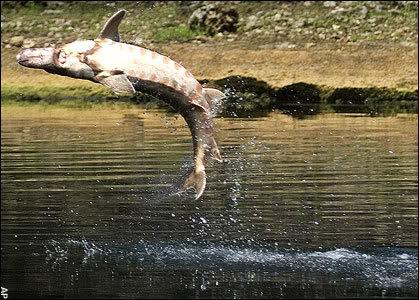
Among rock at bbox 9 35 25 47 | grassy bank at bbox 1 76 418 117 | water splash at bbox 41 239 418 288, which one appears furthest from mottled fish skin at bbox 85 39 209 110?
rock at bbox 9 35 25 47

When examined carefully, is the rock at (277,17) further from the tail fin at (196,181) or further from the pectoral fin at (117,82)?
the pectoral fin at (117,82)

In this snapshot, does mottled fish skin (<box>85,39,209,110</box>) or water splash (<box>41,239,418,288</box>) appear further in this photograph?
water splash (<box>41,239,418,288</box>)

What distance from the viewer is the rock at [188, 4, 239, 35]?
1097 inches

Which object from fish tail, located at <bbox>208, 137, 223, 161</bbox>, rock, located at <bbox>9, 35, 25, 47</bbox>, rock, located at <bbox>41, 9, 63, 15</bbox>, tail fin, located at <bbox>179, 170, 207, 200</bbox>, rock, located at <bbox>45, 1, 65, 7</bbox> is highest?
fish tail, located at <bbox>208, 137, 223, 161</bbox>

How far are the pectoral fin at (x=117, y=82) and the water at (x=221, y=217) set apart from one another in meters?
1.50

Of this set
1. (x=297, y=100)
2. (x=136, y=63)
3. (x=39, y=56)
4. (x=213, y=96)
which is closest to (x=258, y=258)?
(x=213, y=96)

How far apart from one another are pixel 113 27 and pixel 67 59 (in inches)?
14.1

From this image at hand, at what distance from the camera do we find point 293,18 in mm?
27953

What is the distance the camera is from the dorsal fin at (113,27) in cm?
746

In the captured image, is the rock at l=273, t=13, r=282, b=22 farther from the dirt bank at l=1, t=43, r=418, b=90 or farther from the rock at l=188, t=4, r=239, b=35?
the dirt bank at l=1, t=43, r=418, b=90

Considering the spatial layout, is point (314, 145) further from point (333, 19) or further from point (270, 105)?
point (333, 19)

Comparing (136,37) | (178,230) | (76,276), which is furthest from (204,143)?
(136,37)

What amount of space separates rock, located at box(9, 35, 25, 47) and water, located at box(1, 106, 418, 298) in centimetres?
1137

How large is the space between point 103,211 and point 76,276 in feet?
8.84
